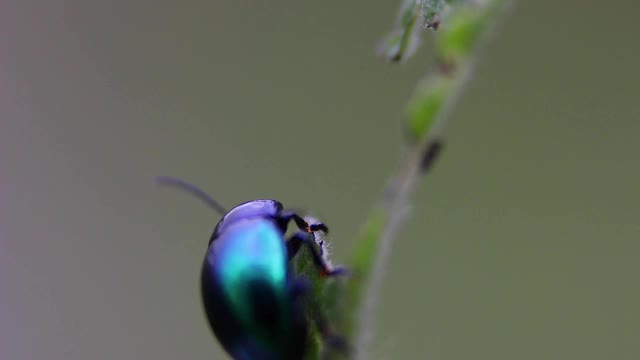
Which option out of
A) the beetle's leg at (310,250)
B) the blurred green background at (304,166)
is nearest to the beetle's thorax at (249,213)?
the beetle's leg at (310,250)

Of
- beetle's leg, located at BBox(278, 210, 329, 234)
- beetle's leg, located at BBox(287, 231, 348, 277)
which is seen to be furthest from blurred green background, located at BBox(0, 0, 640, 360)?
beetle's leg, located at BBox(287, 231, 348, 277)

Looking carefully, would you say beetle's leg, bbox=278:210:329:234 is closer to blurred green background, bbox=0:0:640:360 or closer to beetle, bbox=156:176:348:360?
beetle, bbox=156:176:348:360

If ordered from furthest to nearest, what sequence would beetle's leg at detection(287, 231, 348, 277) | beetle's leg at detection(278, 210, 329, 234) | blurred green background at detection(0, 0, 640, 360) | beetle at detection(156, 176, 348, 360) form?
blurred green background at detection(0, 0, 640, 360) < beetle's leg at detection(278, 210, 329, 234) < beetle at detection(156, 176, 348, 360) < beetle's leg at detection(287, 231, 348, 277)

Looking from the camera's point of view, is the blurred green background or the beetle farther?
the blurred green background

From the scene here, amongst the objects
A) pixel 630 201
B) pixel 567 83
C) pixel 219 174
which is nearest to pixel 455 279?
pixel 630 201

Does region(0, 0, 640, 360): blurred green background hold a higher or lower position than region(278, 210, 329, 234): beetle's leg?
higher

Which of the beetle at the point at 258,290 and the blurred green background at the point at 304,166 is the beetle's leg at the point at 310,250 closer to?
the beetle at the point at 258,290

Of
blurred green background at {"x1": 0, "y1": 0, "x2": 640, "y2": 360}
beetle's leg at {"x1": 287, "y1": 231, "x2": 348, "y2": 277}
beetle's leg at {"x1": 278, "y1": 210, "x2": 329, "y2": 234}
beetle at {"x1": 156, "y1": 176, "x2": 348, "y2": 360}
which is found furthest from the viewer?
blurred green background at {"x1": 0, "y1": 0, "x2": 640, "y2": 360}

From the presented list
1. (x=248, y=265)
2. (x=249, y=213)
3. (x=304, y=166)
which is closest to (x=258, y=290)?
(x=248, y=265)
